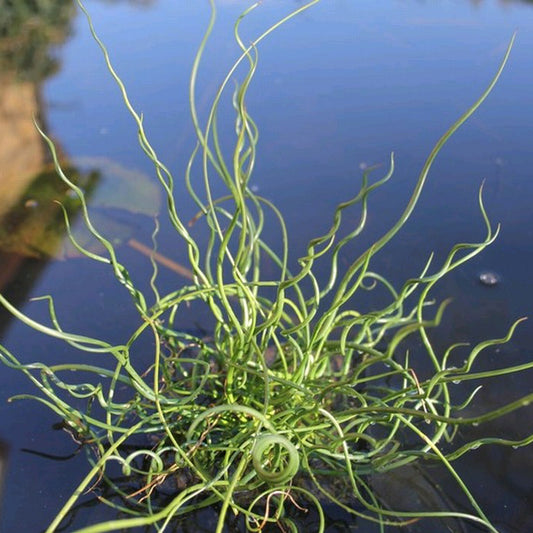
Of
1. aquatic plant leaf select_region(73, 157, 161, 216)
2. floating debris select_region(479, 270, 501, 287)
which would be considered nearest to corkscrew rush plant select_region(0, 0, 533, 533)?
floating debris select_region(479, 270, 501, 287)

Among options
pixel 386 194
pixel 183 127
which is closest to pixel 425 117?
pixel 386 194

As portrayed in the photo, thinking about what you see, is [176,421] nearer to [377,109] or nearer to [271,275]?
[271,275]

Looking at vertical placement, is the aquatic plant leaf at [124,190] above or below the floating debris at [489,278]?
below

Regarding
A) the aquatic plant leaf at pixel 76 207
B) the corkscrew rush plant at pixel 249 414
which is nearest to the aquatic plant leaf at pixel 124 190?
the aquatic plant leaf at pixel 76 207

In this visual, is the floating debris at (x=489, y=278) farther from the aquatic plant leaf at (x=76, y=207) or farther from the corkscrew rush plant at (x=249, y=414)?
the aquatic plant leaf at (x=76, y=207)

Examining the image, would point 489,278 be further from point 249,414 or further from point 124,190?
point 124,190

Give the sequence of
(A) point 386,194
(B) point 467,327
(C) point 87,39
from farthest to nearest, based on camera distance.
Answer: (C) point 87,39
(A) point 386,194
(B) point 467,327

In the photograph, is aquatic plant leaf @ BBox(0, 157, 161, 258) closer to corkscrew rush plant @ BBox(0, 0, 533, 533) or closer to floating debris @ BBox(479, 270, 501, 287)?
corkscrew rush plant @ BBox(0, 0, 533, 533)

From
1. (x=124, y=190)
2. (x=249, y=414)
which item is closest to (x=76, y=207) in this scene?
(x=124, y=190)
